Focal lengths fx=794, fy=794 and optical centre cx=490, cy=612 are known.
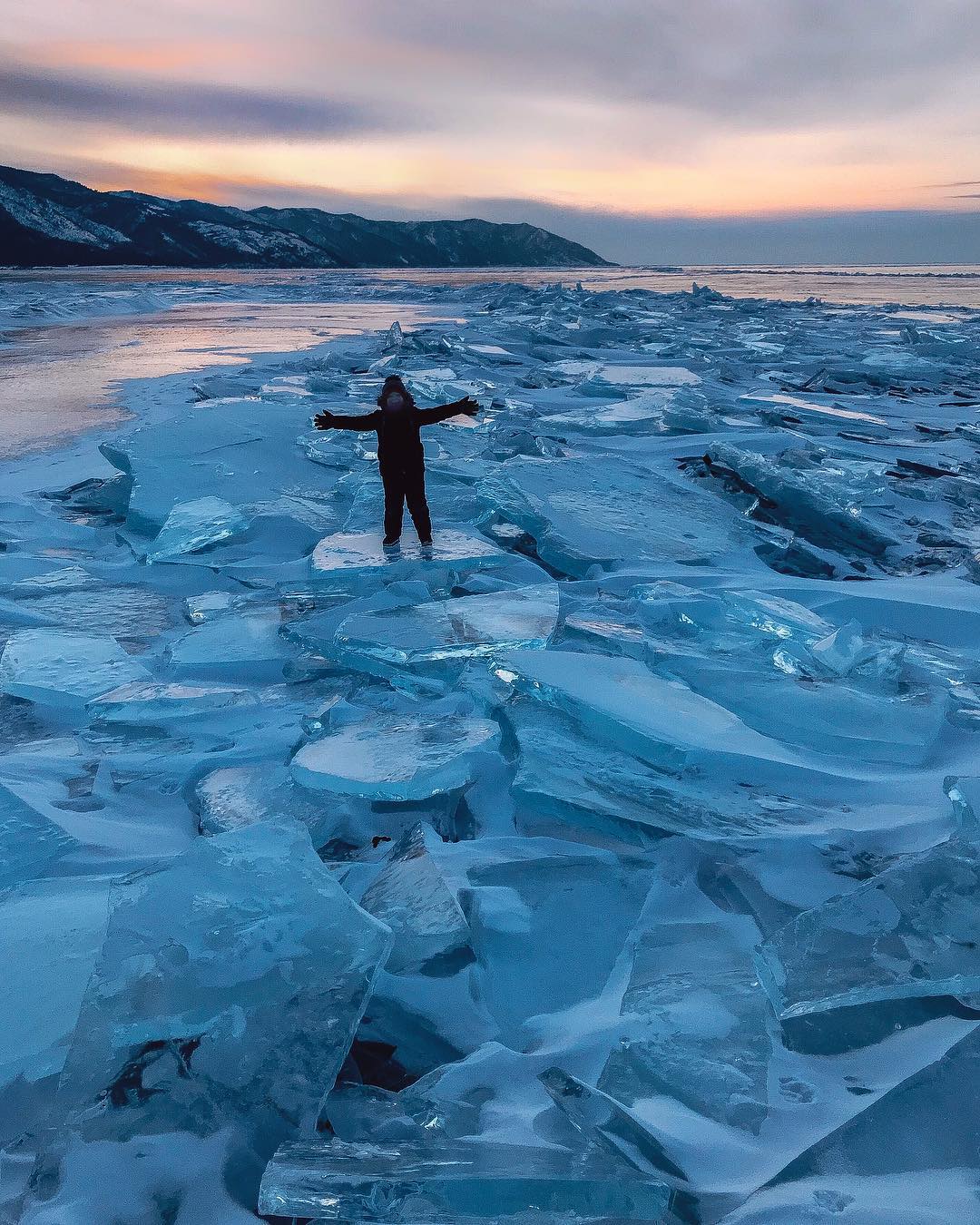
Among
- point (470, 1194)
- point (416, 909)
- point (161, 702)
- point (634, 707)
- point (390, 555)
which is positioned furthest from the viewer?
point (390, 555)

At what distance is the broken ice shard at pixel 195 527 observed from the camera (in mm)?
3475

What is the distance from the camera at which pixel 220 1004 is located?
118 cm

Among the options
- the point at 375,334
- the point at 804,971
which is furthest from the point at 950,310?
the point at 804,971

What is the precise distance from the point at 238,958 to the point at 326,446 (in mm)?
4174

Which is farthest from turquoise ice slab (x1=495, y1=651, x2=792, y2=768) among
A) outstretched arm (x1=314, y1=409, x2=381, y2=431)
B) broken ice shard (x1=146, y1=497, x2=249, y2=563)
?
broken ice shard (x1=146, y1=497, x2=249, y2=563)

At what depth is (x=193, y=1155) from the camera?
1080mm

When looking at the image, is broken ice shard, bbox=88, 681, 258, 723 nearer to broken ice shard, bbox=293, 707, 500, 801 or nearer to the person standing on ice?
broken ice shard, bbox=293, 707, 500, 801

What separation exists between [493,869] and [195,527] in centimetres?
260

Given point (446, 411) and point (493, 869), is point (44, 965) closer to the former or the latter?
point (493, 869)

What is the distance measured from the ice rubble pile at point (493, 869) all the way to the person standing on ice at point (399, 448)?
25 cm

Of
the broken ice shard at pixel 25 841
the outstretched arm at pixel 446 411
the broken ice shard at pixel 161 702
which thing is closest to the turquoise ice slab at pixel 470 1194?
the broken ice shard at pixel 25 841

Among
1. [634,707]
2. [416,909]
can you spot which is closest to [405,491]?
[634,707]

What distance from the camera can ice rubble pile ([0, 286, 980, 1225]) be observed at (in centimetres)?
106

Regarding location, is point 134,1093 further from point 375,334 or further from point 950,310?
point 950,310
